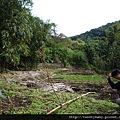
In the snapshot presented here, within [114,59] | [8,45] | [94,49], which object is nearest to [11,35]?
[8,45]

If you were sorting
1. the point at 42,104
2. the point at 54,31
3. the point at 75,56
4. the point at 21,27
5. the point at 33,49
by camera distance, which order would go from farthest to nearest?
the point at 75,56
the point at 54,31
the point at 33,49
the point at 21,27
the point at 42,104

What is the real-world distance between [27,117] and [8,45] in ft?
22.0

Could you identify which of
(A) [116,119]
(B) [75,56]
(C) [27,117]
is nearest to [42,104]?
(C) [27,117]

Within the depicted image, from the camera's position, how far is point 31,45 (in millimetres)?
13062

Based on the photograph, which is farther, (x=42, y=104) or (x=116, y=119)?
(x=42, y=104)

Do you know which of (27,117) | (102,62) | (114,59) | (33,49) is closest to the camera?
(27,117)

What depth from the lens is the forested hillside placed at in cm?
933

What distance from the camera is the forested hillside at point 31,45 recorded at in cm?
933

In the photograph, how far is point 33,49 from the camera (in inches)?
518

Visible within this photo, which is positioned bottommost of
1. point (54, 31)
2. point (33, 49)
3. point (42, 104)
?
point (42, 104)

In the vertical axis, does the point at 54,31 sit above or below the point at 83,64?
above

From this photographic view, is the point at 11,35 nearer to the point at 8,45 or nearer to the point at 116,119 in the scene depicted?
the point at 8,45

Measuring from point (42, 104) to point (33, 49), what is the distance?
29.2ft

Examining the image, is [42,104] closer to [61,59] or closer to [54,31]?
[54,31]
